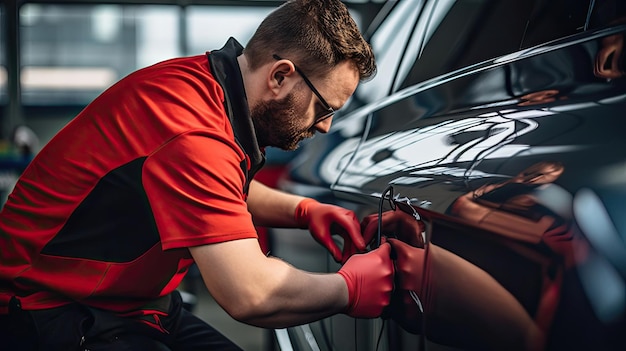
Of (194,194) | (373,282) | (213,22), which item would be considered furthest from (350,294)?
(213,22)

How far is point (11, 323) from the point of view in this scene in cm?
144

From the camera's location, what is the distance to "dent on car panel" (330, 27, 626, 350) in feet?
2.11

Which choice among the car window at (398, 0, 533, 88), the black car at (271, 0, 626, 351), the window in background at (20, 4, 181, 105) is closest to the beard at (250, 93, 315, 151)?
the black car at (271, 0, 626, 351)

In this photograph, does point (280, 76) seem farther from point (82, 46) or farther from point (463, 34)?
point (82, 46)

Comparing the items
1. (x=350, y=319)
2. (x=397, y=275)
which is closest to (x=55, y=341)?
(x=350, y=319)

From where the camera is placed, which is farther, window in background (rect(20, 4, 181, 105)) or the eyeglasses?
window in background (rect(20, 4, 181, 105))

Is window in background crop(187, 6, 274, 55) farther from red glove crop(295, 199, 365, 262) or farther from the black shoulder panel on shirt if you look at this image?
the black shoulder panel on shirt

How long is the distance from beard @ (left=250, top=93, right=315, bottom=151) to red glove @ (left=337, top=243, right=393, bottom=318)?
448 mm

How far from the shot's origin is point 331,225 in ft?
4.65

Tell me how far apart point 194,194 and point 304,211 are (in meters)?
0.50

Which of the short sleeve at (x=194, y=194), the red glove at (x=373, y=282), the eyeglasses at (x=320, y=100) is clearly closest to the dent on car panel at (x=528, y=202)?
the red glove at (x=373, y=282)

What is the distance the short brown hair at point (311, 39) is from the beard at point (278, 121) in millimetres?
84

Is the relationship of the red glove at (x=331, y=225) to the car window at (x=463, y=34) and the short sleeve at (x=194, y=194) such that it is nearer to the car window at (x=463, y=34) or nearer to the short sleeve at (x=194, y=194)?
the short sleeve at (x=194, y=194)

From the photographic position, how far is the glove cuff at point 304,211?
64.3 inches
